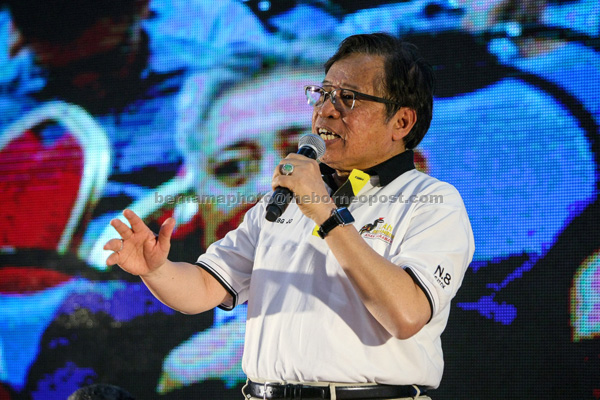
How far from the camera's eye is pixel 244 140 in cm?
316

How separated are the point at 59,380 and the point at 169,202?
1.10 metres

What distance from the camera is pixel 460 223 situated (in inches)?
67.7

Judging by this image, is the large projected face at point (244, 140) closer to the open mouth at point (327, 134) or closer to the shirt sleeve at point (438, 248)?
the open mouth at point (327, 134)

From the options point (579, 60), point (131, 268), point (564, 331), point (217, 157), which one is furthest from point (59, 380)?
point (579, 60)

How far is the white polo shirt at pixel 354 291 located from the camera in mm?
1624

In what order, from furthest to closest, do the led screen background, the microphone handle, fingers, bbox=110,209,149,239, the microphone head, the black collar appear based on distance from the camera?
the led screen background → the black collar → the microphone head → fingers, bbox=110,209,149,239 → the microphone handle

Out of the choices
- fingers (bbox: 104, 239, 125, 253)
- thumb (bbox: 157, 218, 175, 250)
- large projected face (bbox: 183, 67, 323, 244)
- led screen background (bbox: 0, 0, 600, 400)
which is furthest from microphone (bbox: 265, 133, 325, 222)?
large projected face (bbox: 183, 67, 323, 244)

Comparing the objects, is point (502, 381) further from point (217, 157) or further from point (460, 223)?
point (217, 157)

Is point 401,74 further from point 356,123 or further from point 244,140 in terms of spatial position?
point 244,140

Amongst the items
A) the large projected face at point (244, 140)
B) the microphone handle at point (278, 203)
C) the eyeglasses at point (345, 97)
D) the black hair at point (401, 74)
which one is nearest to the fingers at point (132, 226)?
the microphone handle at point (278, 203)

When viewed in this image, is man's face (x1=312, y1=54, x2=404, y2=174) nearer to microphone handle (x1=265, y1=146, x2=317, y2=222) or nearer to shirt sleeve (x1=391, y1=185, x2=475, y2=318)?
shirt sleeve (x1=391, y1=185, x2=475, y2=318)

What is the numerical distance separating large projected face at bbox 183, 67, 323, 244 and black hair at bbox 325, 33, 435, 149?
101 cm

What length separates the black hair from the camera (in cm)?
199

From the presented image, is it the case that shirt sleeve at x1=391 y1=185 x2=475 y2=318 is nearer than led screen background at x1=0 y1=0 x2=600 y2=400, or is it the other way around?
shirt sleeve at x1=391 y1=185 x2=475 y2=318
